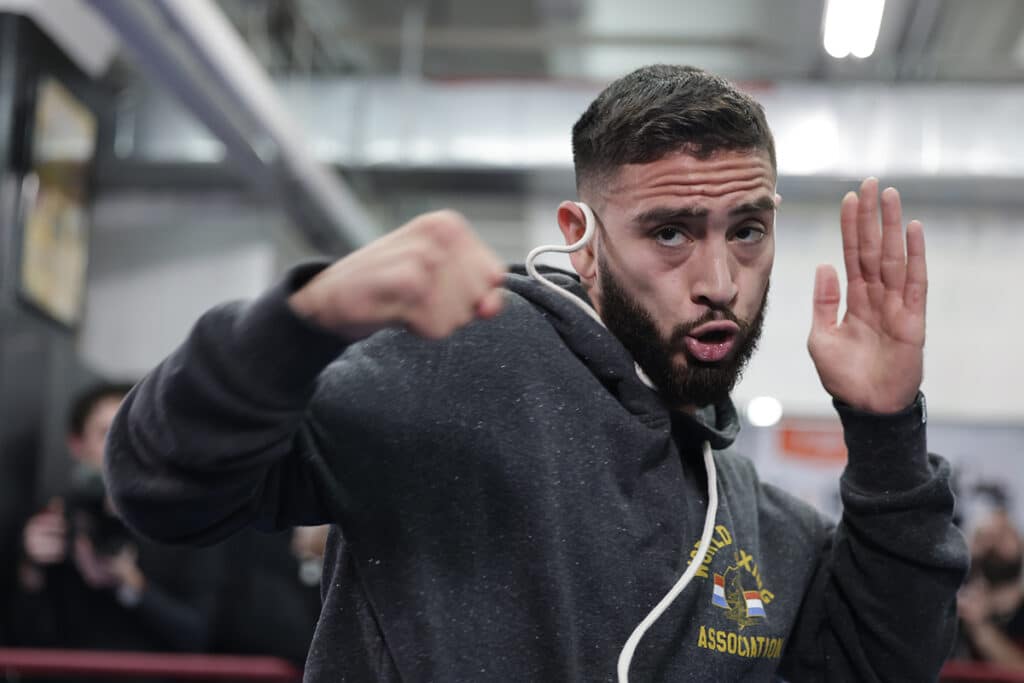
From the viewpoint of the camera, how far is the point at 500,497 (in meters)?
1.07

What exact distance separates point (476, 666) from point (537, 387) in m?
0.26

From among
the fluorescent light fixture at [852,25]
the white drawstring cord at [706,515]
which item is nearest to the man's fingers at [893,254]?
the white drawstring cord at [706,515]

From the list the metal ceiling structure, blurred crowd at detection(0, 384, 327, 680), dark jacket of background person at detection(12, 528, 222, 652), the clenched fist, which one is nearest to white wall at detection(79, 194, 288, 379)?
the metal ceiling structure

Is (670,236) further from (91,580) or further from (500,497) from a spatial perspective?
(91,580)

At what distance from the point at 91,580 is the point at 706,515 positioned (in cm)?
356

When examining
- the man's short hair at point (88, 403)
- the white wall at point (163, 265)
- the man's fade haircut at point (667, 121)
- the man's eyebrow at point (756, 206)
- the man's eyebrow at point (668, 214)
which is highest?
the man's fade haircut at point (667, 121)

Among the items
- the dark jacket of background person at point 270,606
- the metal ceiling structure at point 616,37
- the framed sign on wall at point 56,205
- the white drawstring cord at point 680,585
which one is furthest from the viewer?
the metal ceiling structure at point 616,37

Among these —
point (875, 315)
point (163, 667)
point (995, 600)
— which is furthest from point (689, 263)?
point (995, 600)

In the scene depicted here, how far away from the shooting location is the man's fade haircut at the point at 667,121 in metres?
1.21

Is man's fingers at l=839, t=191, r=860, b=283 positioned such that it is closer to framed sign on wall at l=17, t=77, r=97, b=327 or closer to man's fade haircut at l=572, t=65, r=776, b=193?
man's fade haircut at l=572, t=65, r=776, b=193

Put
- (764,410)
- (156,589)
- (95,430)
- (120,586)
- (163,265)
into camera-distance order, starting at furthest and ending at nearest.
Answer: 1. (163,265)
2. (764,410)
3. (95,430)
4. (156,589)
5. (120,586)

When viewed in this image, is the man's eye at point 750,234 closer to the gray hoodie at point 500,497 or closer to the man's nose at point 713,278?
→ the man's nose at point 713,278

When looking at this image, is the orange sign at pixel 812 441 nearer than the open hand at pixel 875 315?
No

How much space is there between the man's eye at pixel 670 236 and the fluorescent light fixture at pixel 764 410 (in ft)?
16.7
